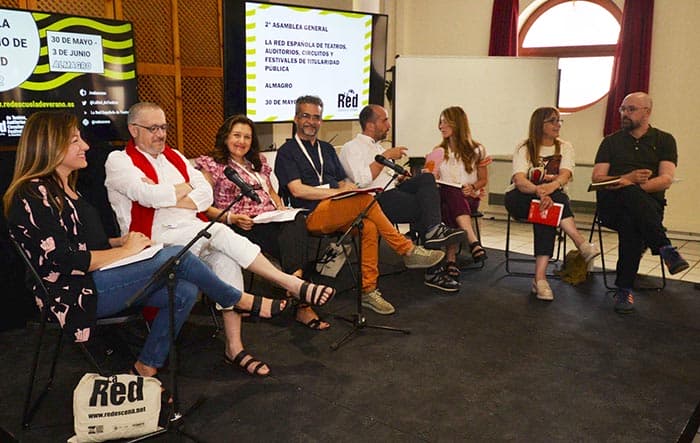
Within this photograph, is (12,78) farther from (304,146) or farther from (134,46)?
(304,146)

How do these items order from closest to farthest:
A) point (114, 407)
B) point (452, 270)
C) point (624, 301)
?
1. point (114, 407)
2. point (624, 301)
3. point (452, 270)

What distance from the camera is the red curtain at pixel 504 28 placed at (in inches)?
225

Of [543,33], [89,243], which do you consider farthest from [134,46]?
[543,33]

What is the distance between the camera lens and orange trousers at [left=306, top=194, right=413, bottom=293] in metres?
3.19

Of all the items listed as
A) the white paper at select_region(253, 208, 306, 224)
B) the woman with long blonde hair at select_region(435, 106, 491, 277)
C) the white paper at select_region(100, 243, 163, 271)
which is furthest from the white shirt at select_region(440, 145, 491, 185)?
the white paper at select_region(100, 243, 163, 271)

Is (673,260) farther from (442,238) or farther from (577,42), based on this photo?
(577,42)

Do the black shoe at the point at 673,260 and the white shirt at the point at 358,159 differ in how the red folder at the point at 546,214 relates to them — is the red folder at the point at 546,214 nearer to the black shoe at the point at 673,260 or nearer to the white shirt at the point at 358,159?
the black shoe at the point at 673,260

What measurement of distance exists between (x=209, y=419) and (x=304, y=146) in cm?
173

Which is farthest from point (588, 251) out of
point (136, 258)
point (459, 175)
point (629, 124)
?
point (136, 258)

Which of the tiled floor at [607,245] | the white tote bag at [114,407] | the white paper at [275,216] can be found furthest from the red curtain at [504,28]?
the white tote bag at [114,407]

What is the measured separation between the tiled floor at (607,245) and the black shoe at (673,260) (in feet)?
2.64

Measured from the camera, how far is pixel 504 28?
576cm

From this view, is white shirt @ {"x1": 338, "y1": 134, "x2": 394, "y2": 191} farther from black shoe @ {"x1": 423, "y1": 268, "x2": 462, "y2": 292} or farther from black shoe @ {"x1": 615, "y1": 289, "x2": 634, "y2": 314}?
black shoe @ {"x1": 615, "y1": 289, "x2": 634, "y2": 314}

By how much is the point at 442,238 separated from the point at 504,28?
3107 millimetres
